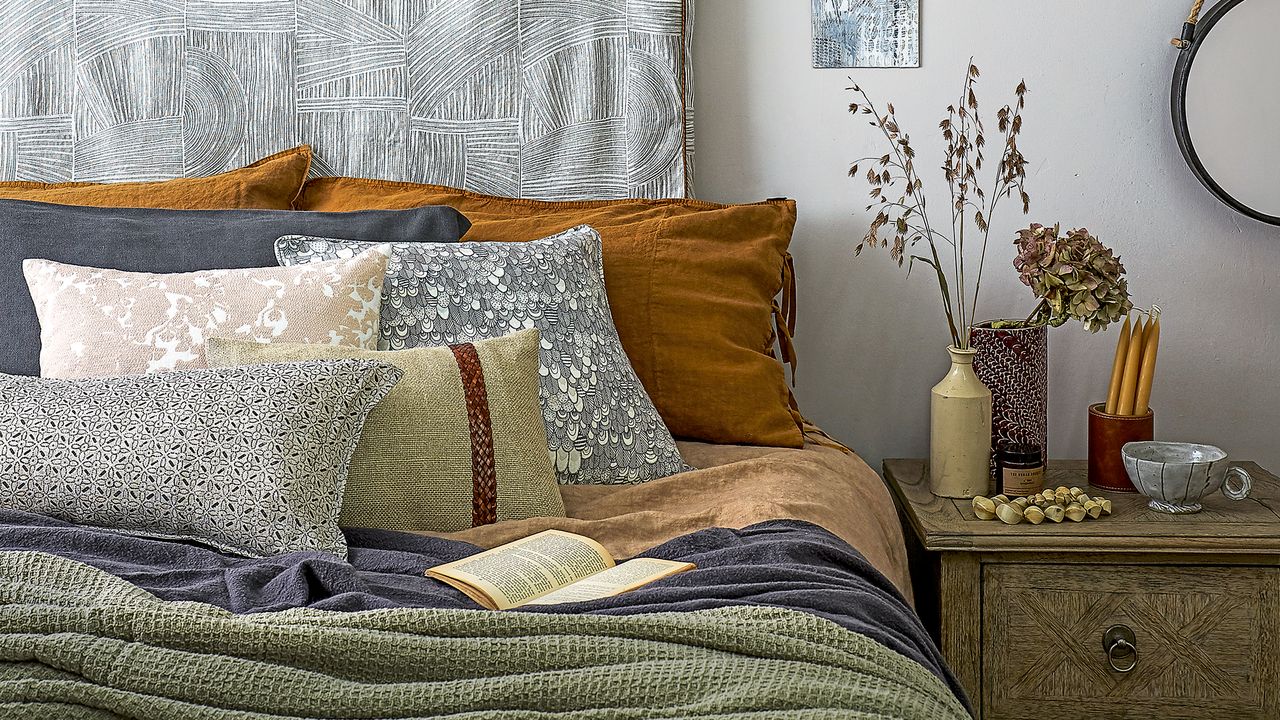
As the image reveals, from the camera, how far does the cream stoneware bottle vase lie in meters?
1.83

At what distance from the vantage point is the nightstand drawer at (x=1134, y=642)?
66.3 inches

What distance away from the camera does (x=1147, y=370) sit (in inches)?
75.5

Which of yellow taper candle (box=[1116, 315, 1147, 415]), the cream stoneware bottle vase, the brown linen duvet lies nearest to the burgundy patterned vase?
the cream stoneware bottle vase

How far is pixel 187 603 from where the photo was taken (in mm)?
857

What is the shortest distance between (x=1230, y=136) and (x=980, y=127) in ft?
1.58

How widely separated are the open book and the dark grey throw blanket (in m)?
0.02

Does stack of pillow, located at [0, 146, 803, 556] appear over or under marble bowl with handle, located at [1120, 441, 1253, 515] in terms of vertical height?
over

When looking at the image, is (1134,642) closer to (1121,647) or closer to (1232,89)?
(1121,647)

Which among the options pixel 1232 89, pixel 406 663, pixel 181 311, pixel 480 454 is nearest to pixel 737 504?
pixel 480 454

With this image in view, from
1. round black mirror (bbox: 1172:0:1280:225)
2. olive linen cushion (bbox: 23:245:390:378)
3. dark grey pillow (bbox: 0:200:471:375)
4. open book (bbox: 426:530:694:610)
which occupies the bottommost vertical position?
open book (bbox: 426:530:694:610)

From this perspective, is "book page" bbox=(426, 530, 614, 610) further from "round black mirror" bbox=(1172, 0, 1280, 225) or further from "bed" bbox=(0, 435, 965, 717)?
"round black mirror" bbox=(1172, 0, 1280, 225)

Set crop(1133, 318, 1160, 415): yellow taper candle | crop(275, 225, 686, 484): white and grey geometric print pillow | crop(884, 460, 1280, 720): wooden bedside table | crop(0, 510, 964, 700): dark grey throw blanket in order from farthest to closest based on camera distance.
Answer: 1. crop(1133, 318, 1160, 415): yellow taper candle
2. crop(884, 460, 1280, 720): wooden bedside table
3. crop(275, 225, 686, 484): white and grey geometric print pillow
4. crop(0, 510, 964, 700): dark grey throw blanket

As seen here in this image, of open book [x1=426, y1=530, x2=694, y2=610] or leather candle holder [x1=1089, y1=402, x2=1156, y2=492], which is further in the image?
leather candle holder [x1=1089, y1=402, x2=1156, y2=492]

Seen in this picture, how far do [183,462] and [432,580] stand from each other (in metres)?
0.30
